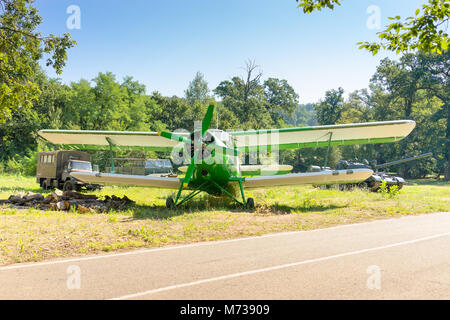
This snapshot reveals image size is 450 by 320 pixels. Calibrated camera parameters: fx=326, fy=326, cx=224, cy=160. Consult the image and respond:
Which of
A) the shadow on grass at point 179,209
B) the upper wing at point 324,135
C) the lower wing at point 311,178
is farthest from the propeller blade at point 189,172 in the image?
the upper wing at point 324,135

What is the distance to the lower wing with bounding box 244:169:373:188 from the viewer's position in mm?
11164

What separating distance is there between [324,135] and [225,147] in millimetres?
5130

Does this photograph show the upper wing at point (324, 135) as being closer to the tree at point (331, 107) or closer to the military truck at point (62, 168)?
the military truck at point (62, 168)

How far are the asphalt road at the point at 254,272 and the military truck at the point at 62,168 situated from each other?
48.2 feet

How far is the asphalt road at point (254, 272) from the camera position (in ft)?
11.6

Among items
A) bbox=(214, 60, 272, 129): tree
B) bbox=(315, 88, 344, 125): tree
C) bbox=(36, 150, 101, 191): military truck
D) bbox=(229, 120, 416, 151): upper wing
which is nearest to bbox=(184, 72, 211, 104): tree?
bbox=(214, 60, 272, 129): tree

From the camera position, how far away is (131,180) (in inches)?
464

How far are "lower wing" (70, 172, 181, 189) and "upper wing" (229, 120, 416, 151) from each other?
317 centimetres

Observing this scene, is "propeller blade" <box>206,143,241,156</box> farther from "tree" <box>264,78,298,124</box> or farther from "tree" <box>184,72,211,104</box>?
"tree" <box>264,78,298,124</box>

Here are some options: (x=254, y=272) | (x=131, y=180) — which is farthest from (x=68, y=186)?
(x=254, y=272)

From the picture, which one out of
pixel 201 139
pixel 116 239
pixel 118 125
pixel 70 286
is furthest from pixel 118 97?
pixel 70 286
